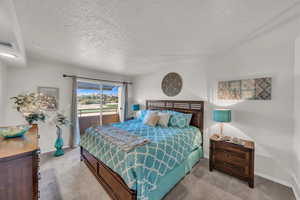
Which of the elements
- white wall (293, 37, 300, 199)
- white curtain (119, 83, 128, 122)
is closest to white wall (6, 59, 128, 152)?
white curtain (119, 83, 128, 122)

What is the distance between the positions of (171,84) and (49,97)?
3557 millimetres

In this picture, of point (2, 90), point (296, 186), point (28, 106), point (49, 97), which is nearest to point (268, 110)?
point (296, 186)

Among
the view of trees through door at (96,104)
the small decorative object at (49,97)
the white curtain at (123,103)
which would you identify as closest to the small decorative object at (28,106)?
the small decorative object at (49,97)

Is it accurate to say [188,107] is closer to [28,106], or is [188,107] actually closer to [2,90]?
[28,106]

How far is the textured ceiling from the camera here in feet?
4.29

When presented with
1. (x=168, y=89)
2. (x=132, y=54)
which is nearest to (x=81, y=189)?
(x=132, y=54)

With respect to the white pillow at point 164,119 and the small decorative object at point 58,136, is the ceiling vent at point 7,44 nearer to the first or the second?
the small decorative object at point 58,136

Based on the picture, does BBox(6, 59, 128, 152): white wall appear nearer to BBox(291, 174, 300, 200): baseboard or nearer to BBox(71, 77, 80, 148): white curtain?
BBox(71, 77, 80, 148): white curtain

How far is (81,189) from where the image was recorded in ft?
6.28

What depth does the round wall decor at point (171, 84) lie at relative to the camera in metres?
3.59

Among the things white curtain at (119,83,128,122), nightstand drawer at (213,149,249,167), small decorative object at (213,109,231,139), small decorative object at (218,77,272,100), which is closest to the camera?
nightstand drawer at (213,149,249,167)

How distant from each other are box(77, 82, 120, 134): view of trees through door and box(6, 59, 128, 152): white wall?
0.42 meters

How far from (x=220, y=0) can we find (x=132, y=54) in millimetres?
1903

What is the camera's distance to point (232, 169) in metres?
2.16
